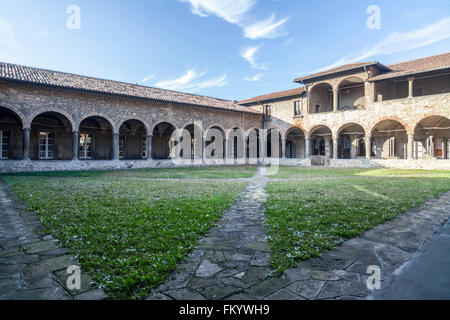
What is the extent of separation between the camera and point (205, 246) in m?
3.25

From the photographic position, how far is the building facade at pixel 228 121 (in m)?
16.3

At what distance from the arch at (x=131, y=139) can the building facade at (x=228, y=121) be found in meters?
0.09

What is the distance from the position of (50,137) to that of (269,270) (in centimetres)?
2084

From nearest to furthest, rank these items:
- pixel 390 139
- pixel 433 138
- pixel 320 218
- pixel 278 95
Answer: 1. pixel 320 218
2. pixel 433 138
3. pixel 390 139
4. pixel 278 95

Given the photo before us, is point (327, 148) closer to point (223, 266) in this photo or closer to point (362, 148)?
point (362, 148)

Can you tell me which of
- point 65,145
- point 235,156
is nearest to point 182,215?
point 65,145

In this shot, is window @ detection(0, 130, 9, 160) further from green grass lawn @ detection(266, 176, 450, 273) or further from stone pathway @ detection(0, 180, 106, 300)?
green grass lawn @ detection(266, 176, 450, 273)

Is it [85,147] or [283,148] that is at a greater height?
[283,148]

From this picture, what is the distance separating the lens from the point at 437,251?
199 cm

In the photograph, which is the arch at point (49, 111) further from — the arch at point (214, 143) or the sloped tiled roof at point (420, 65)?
the sloped tiled roof at point (420, 65)

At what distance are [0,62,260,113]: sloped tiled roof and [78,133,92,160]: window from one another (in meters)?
4.33

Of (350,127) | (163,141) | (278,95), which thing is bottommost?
(163,141)

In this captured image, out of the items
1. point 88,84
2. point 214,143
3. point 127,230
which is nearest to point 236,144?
point 214,143

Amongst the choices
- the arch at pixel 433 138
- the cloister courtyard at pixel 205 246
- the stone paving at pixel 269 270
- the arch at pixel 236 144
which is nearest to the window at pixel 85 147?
the arch at pixel 236 144
